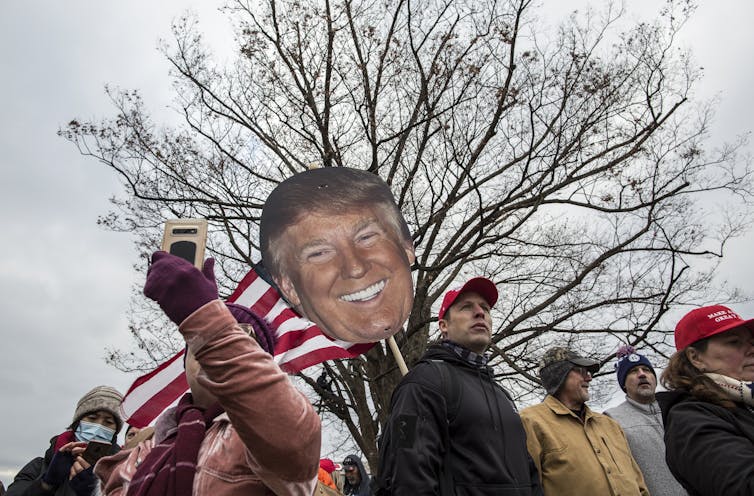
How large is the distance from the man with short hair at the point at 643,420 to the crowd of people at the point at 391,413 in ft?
0.05

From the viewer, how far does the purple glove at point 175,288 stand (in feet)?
4.66

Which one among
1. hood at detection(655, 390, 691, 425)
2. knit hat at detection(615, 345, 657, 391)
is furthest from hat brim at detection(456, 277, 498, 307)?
knit hat at detection(615, 345, 657, 391)

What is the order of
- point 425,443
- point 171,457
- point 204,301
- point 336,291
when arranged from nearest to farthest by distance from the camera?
1. point 204,301
2. point 171,457
3. point 336,291
4. point 425,443

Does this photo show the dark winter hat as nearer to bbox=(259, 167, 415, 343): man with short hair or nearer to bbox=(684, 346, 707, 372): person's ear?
bbox=(259, 167, 415, 343): man with short hair

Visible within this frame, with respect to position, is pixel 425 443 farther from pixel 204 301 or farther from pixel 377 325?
pixel 204 301

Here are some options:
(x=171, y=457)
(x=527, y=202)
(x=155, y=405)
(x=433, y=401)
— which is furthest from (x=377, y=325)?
(x=527, y=202)

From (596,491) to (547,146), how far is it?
6.64 metres

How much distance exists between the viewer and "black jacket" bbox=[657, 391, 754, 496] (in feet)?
7.38

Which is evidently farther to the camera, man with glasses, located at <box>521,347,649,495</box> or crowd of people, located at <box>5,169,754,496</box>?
man with glasses, located at <box>521,347,649,495</box>

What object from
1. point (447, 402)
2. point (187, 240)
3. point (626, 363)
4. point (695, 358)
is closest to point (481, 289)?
point (447, 402)

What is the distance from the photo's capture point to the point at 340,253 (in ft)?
8.57

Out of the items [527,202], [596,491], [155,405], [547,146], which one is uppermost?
[547,146]

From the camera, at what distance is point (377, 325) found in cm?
260

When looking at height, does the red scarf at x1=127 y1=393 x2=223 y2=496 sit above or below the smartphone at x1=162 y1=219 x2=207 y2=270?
below
